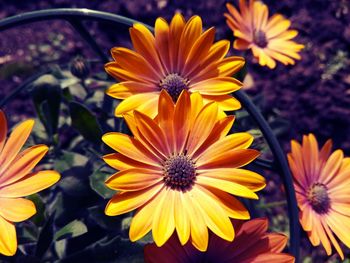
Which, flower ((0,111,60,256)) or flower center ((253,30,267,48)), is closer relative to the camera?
flower ((0,111,60,256))

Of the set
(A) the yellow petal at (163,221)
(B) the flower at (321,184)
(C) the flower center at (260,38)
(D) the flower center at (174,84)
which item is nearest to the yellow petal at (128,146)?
(A) the yellow petal at (163,221)

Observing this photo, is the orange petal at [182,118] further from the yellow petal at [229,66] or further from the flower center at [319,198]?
the flower center at [319,198]

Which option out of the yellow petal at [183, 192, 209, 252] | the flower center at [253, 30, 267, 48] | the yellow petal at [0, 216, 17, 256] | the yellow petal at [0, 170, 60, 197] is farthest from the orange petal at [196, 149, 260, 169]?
the flower center at [253, 30, 267, 48]

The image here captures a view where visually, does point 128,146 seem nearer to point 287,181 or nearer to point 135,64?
point 135,64

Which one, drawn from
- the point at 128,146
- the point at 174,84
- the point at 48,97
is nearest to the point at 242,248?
the point at 128,146

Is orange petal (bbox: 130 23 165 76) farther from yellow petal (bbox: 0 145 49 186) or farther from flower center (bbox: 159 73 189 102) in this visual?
yellow petal (bbox: 0 145 49 186)

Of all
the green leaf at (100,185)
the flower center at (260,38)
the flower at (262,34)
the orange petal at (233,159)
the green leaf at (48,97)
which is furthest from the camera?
the flower center at (260,38)
